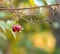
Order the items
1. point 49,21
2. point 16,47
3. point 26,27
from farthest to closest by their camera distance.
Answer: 1. point 16,47
2. point 26,27
3. point 49,21

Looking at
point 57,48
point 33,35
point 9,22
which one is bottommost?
point 57,48

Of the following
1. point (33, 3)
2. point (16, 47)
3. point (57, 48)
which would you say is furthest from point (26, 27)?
point (33, 3)

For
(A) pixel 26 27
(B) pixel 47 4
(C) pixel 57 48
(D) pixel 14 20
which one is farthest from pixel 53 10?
(C) pixel 57 48

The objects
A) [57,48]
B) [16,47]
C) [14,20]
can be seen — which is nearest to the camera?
[14,20]

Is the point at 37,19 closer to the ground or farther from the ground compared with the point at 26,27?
farther from the ground

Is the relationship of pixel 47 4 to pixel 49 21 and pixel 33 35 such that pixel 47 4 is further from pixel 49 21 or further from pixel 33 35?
pixel 33 35

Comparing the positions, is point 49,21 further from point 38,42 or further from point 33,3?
point 38,42

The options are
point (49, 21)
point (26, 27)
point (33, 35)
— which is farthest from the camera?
point (33, 35)

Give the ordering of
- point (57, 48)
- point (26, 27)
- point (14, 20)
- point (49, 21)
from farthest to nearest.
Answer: point (57, 48), point (26, 27), point (14, 20), point (49, 21)

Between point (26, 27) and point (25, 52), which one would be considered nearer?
point (26, 27)
